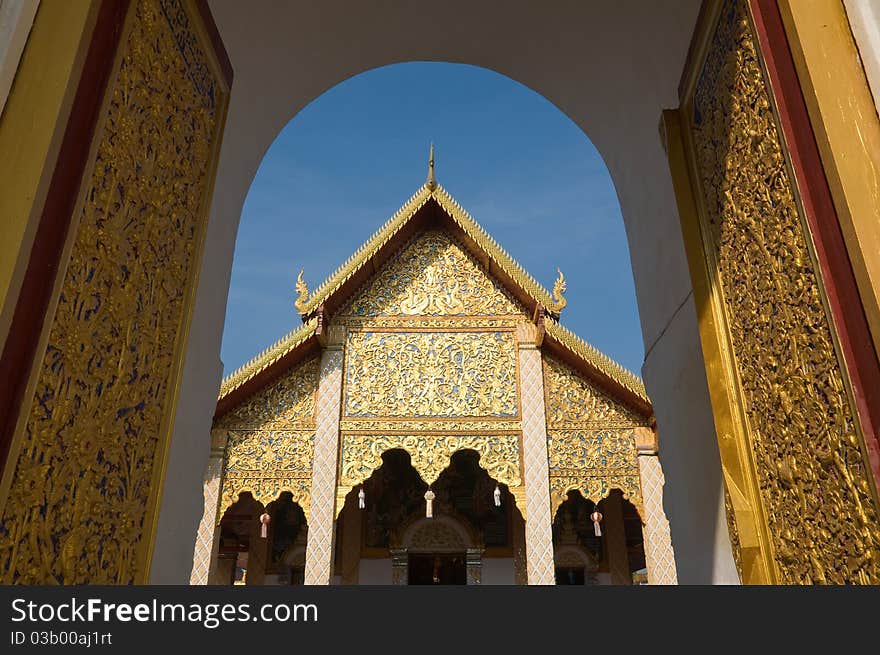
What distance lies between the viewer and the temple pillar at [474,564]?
7184 mm

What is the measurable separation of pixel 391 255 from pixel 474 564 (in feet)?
11.6

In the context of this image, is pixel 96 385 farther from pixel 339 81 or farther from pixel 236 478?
pixel 236 478

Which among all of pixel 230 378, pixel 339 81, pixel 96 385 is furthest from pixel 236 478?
pixel 96 385

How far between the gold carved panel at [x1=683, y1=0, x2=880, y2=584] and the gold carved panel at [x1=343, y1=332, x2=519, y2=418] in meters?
5.26

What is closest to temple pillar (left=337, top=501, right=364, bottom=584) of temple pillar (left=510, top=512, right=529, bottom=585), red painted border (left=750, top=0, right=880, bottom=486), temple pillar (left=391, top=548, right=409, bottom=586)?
temple pillar (left=391, top=548, right=409, bottom=586)

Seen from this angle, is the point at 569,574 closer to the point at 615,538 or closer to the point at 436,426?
the point at 615,538

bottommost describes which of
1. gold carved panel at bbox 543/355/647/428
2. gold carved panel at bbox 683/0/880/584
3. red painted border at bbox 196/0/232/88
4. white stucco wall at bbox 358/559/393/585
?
gold carved panel at bbox 683/0/880/584

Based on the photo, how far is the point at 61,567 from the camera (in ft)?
3.18

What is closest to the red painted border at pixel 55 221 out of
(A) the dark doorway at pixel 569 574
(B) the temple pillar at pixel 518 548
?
(B) the temple pillar at pixel 518 548

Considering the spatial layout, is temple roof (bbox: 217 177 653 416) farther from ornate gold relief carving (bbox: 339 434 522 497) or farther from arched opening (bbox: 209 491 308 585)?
arched opening (bbox: 209 491 308 585)

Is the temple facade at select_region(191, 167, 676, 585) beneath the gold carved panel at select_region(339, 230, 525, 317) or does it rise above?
beneath

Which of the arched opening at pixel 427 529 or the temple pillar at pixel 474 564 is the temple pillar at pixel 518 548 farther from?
the temple pillar at pixel 474 564

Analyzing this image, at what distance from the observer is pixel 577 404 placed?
672 centimetres

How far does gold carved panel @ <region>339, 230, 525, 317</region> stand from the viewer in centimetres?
705
